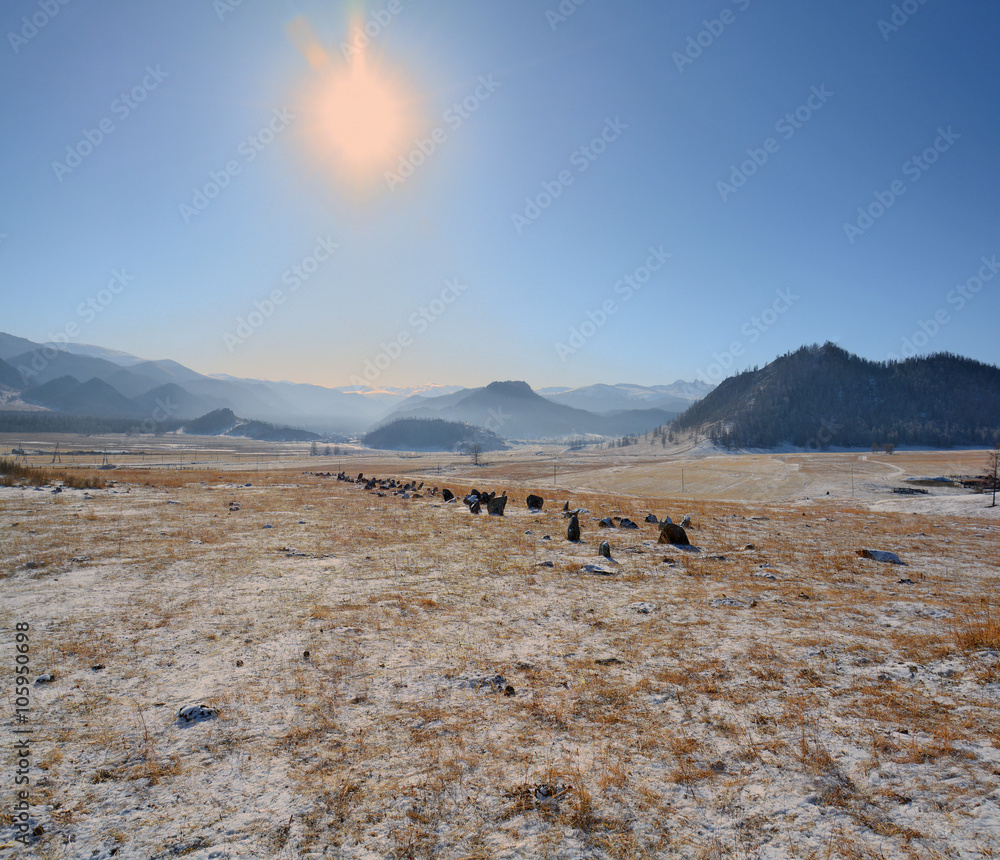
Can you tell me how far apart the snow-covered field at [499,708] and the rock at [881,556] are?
86 cm

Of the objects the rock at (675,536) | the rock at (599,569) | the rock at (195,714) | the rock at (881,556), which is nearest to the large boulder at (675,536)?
the rock at (675,536)

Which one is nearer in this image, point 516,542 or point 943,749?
point 943,749

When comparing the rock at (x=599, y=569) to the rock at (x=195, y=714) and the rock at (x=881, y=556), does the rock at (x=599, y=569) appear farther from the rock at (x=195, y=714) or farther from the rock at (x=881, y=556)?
the rock at (x=195, y=714)

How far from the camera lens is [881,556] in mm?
17781

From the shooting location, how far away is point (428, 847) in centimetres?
486

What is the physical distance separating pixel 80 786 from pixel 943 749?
10854 millimetres

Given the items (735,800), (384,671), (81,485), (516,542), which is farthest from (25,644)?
(81,485)

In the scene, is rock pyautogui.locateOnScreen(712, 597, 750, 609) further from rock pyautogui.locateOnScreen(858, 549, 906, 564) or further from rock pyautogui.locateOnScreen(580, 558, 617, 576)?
rock pyautogui.locateOnScreen(858, 549, 906, 564)

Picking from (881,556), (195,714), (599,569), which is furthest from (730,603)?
(195,714)

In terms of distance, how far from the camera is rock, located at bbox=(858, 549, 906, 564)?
688 inches

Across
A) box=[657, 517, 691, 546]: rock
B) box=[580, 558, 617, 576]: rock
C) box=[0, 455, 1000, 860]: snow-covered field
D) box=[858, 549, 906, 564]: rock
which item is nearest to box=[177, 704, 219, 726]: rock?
box=[0, 455, 1000, 860]: snow-covered field

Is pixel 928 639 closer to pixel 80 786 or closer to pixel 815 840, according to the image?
pixel 815 840

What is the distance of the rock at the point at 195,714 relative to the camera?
23.2 ft

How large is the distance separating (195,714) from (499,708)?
4663 millimetres
